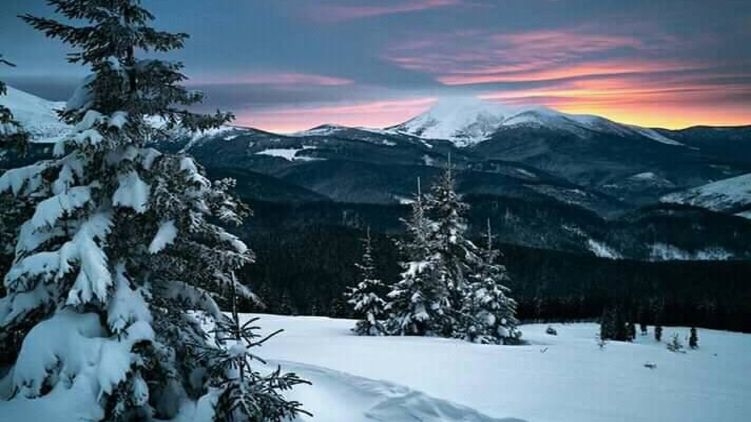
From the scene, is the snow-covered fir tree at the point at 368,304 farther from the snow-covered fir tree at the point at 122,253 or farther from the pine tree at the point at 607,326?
the pine tree at the point at 607,326

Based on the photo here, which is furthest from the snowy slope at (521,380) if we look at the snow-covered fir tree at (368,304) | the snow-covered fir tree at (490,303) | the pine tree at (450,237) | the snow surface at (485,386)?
the snow-covered fir tree at (490,303)

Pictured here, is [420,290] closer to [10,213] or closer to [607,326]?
[10,213]

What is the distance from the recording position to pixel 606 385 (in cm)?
1484

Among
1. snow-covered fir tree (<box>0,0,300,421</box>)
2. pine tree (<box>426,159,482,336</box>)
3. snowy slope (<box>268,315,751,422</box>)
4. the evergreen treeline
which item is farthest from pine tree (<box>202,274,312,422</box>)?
the evergreen treeline

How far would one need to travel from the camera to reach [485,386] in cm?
1422

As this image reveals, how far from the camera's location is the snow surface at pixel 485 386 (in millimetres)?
12219

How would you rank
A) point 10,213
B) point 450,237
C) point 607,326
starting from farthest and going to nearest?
point 607,326 < point 450,237 < point 10,213

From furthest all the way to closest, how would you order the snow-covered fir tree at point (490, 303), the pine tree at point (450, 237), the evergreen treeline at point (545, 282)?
the evergreen treeline at point (545, 282), the snow-covered fir tree at point (490, 303), the pine tree at point (450, 237)

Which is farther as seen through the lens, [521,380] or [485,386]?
[521,380]

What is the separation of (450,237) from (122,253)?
22.6 metres

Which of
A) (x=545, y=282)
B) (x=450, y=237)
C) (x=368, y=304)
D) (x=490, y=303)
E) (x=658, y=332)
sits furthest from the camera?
(x=545, y=282)

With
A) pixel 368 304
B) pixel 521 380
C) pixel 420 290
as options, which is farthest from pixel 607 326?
pixel 521 380

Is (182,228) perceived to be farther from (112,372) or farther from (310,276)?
(310,276)

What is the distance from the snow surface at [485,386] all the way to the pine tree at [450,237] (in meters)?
9.90
